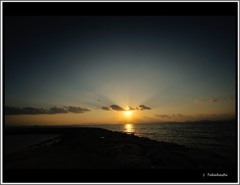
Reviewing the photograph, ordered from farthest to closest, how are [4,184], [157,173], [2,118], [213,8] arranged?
[213,8] → [2,118] → [157,173] → [4,184]

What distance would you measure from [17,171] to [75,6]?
8.89 meters

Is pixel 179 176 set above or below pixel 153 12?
below

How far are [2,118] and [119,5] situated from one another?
8.54 m

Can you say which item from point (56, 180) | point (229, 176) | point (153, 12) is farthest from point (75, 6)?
point (229, 176)

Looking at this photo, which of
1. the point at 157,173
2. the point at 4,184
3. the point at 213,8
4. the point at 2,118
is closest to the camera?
the point at 4,184

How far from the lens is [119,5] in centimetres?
Result: 923

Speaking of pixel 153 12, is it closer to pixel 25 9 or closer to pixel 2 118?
pixel 25 9

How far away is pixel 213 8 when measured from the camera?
29.7ft

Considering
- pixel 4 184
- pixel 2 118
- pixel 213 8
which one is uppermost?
pixel 213 8

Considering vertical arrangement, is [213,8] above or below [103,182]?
above

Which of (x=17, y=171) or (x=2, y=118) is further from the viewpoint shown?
(x=2, y=118)

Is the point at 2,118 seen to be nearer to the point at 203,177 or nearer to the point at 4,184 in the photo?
the point at 4,184

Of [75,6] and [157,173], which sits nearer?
[157,173]

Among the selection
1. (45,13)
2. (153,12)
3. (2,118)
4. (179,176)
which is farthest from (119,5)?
(179,176)
